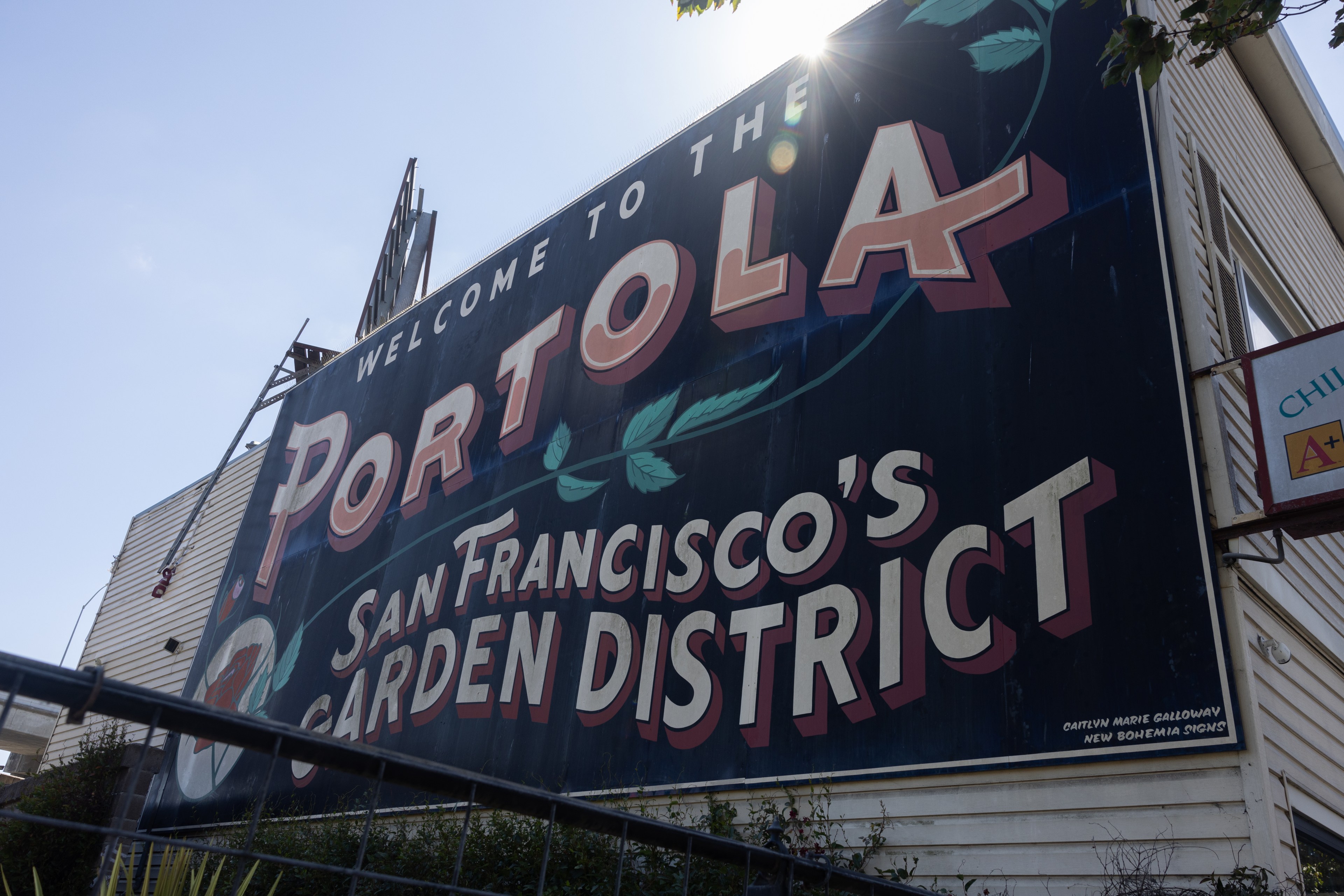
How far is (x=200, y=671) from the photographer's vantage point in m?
15.5

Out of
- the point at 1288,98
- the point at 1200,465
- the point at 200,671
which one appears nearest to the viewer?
the point at 1200,465

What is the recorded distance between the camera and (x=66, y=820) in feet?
29.7

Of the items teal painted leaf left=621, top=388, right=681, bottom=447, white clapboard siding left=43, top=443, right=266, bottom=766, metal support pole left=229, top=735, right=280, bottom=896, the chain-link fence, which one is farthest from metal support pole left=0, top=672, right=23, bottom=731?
white clapboard siding left=43, top=443, right=266, bottom=766

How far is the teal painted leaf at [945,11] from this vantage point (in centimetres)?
870

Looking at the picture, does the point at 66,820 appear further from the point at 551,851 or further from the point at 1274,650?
the point at 1274,650

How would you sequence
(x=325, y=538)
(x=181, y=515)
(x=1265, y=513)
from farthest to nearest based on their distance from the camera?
(x=181, y=515) → (x=325, y=538) → (x=1265, y=513)

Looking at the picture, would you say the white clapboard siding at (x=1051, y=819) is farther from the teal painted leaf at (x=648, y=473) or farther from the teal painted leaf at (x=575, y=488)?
the teal painted leaf at (x=575, y=488)

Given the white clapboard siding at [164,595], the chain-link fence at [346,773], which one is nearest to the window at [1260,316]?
the chain-link fence at [346,773]

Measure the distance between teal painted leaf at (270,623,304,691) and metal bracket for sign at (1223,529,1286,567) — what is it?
1153cm

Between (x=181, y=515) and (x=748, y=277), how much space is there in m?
14.9

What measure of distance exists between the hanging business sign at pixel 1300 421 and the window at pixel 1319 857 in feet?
5.78

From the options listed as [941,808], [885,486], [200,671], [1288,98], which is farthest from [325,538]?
[1288,98]

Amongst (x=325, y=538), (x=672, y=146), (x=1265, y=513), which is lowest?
(x=1265, y=513)

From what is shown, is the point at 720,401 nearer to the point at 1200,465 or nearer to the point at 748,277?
the point at 748,277
